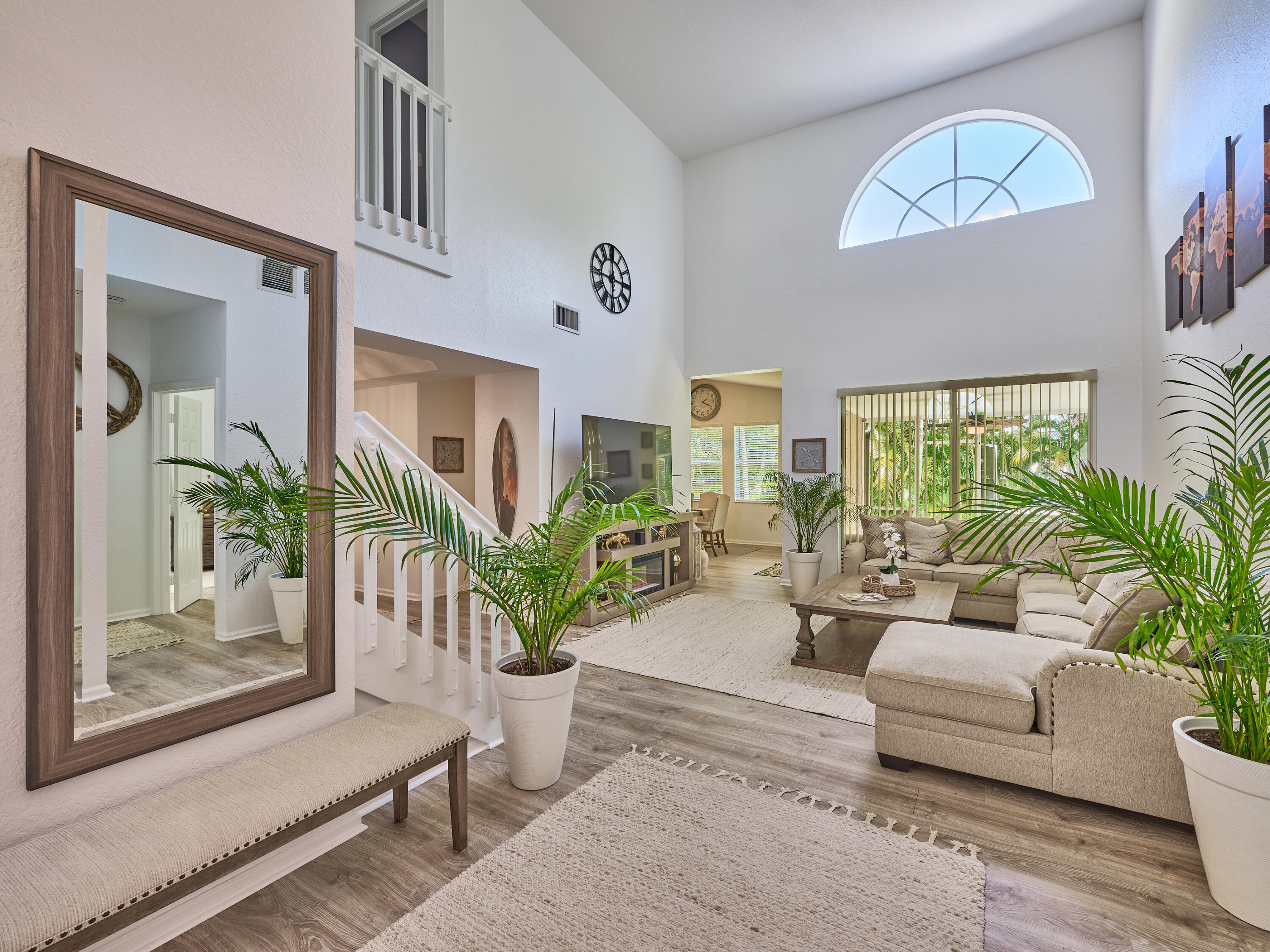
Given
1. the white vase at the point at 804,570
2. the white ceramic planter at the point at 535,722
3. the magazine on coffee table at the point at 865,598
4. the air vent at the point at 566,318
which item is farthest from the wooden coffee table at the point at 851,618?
the air vent at the point at 566,318

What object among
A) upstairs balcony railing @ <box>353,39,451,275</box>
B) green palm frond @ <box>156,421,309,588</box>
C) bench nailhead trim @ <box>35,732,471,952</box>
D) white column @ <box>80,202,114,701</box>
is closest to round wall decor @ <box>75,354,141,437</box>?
white column @ <box>80,202,114,701</box>

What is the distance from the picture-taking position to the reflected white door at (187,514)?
67.4 inches

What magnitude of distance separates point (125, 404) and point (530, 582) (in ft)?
4.21

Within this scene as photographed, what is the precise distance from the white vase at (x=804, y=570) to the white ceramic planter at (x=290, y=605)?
4.87m

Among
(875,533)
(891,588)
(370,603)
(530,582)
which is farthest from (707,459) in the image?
(530,582)

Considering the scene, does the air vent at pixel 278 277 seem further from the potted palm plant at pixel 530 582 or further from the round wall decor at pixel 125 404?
the potted palm plant at pixel 530 582

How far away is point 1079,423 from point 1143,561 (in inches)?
173

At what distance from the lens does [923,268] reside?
5.81m

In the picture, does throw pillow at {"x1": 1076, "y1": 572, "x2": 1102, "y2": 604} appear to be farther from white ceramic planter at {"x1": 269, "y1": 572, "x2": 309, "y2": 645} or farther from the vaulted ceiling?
the vaulted ceiling

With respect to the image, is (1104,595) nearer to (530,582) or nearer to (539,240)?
(530,582)

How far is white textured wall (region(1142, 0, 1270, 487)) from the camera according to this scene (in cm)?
249

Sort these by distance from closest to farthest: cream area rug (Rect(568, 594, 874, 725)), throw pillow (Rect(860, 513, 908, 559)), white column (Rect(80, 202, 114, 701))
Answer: white column (Rect(80, 202, 114, 701)) < cream area rug (Rect(568, 594, 874, 725)) < throw pillow (Rect(860, 513, 908, 559))

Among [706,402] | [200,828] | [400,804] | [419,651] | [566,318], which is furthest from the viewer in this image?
[706,402]

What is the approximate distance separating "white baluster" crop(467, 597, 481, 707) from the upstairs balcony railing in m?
2.29
